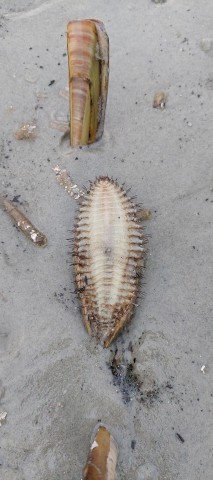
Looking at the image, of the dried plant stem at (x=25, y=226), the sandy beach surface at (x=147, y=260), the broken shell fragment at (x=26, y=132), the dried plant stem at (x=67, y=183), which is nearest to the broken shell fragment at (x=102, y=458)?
the sandy beach surface at (x=147, y=260)

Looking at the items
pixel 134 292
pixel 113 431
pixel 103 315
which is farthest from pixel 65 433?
pixel 134 292

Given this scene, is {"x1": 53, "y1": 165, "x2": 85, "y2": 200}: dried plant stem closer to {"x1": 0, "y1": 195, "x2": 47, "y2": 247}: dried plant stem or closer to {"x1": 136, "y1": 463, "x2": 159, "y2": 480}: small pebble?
{"x1": 0, "y1": 195, "x2": 47, "y2": 247}: dried plant stem

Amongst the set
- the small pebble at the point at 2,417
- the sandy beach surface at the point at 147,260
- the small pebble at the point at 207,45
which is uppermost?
the small pebble at the point at 207,45

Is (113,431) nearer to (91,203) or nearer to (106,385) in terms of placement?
(106,385)

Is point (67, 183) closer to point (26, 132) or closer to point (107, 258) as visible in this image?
Result: point (26, 132)

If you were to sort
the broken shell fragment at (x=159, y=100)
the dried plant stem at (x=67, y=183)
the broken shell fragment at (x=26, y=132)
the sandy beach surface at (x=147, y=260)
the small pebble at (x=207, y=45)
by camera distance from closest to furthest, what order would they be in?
the sandy beach surface at (x=147, y=260), the dried plant stem at (x=67, y=183), the broken shell fragment at (x=26, y=132), the broken shell fragment at (x=159, y=100), the small pebble at (x=207, y=45)

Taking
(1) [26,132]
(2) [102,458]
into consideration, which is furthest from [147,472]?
(1) [26,132]

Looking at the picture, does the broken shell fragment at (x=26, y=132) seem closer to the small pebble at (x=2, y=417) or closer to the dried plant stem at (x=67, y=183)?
the dried plant stem at (x=67, y=183)
